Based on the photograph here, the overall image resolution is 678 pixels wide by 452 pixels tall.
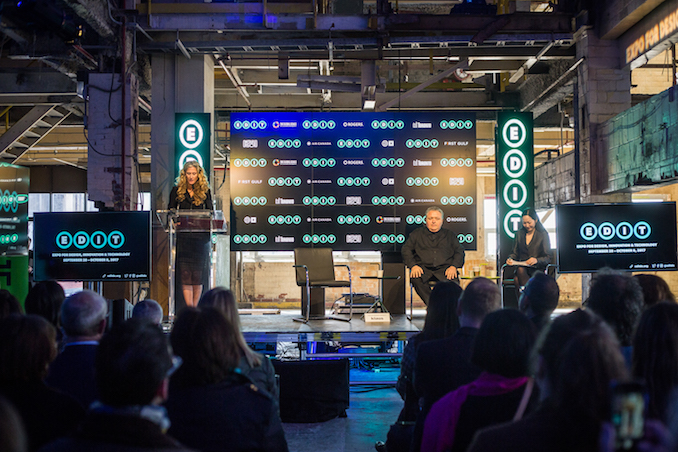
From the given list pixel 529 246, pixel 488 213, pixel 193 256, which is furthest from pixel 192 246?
pixel 488 213

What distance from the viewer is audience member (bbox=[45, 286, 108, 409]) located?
2254 millimetres

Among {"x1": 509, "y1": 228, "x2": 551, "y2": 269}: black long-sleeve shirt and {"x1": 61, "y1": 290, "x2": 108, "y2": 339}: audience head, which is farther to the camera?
{"x1": 509, "y1": 228, "x2": 551, "y2": 269}: black long-sleeve shirt

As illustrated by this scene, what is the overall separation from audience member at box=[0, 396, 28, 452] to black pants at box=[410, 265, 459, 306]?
248 inches

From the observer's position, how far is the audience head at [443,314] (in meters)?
3.02

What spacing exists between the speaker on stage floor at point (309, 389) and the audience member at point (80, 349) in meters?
2.23

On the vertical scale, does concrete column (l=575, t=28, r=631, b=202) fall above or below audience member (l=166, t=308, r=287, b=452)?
above

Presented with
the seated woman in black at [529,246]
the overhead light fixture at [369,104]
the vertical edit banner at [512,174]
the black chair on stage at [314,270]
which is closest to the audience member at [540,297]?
the black chair on stage at [314,270]

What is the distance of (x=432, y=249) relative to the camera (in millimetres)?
7320

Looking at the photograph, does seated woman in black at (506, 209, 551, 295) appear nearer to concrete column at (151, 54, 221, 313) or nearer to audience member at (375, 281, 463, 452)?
concrete column at (151, 54, 221, 313)

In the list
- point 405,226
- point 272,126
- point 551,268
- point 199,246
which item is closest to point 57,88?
point 272,126

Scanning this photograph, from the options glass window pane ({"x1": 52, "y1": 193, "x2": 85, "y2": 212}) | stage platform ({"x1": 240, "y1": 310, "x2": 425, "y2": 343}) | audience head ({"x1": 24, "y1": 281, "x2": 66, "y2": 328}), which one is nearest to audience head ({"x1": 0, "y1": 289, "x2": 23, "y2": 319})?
audience head ({"x1": 24, "y1": 281, "x2": 66, "y2": 328})

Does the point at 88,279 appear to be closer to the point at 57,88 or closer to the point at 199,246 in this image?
the point at 199,246

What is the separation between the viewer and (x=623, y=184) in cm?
682

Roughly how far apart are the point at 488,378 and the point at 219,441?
2.93ft
